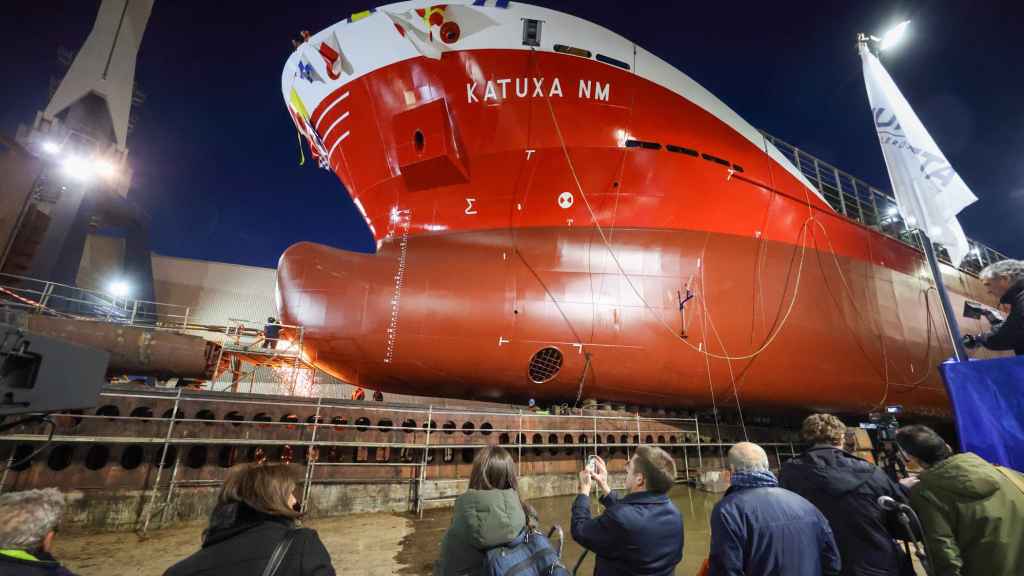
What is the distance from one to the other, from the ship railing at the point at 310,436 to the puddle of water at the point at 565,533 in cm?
61

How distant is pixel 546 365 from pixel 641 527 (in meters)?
5.45

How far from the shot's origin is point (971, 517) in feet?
5.16

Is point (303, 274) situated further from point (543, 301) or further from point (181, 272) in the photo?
point (181, 272)

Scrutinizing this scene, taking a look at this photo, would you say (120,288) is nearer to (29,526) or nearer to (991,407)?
(29,526)

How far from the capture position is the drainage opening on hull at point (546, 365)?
705cm

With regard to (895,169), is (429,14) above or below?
above

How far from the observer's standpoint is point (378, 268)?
6.93m

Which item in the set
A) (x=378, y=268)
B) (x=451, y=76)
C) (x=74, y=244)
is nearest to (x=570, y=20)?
(x=451, y=76)

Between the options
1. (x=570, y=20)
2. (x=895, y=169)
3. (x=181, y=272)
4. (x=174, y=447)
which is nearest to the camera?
(x=895, y=169)

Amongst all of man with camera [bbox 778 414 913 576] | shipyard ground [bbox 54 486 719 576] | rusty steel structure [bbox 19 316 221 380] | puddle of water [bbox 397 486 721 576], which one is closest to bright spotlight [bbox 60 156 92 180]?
rusty steel structure [bbox 19 316 221 380]

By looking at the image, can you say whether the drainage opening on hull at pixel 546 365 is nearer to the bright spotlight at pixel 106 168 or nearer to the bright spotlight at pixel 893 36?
the bright spotlight at pixel 893 36

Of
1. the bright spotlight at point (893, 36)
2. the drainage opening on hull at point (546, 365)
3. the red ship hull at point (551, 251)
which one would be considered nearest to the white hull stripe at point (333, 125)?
the red ship hull at point (551, 251)

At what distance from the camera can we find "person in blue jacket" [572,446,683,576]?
1.67 meters

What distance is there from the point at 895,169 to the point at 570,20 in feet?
18.3
